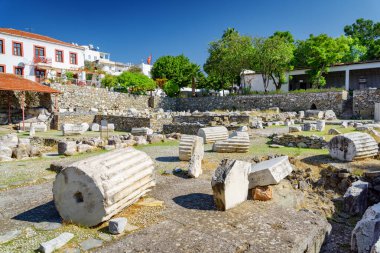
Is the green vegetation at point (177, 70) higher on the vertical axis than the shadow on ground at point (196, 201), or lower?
higher

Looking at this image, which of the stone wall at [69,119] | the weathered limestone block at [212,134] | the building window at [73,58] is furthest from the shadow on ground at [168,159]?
the building window at [73,58]

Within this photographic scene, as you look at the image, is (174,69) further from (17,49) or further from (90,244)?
(90,244)

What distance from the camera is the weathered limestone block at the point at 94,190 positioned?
4.37 m

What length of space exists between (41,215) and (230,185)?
10.2ft

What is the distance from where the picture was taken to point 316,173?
29.0ft

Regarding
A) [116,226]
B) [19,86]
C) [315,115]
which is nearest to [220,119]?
[315,115]

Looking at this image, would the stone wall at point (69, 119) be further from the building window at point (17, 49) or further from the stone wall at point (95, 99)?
the building window at point (17, 49)

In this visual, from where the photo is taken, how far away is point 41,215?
4.97 meters

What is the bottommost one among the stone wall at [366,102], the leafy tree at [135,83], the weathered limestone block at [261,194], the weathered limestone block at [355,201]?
the weathered limestone block at [355,201]

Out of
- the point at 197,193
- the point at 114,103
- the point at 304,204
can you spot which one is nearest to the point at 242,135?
the point at 304,204

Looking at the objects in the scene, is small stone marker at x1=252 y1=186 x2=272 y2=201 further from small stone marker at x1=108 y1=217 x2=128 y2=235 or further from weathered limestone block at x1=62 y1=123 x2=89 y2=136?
weathered limestone block at x1=62 y1=123 x2=89 y2=136

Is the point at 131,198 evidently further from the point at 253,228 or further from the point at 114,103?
the point at 114,103

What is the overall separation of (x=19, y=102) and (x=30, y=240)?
24.6 meters

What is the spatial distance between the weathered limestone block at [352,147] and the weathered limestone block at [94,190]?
703cm
